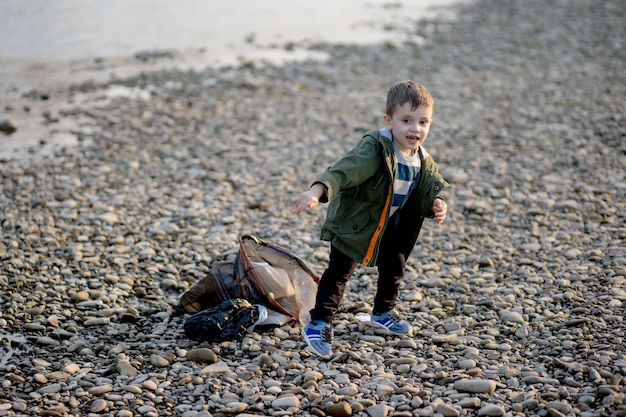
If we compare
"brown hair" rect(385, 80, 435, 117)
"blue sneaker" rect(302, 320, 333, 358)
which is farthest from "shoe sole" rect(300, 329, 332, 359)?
"brown hair" rect(385, 80, 435, 117)

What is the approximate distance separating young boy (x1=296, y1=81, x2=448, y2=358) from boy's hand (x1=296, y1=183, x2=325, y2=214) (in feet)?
0.04

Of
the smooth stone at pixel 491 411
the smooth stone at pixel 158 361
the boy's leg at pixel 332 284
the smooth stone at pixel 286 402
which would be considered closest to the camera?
the smooth stone at pixel 491 411

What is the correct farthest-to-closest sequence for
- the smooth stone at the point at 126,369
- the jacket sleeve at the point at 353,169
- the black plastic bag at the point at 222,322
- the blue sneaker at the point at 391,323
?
the blue sneaker at the point at 391,323
the black plastic bag at the point at 222,322
the smooth stone at the point at 126,369
the jacket sleeve at the point at 353,169

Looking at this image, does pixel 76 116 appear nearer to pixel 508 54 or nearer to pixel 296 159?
pixel 296 159

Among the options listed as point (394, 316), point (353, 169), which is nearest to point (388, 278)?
point (394, 316)

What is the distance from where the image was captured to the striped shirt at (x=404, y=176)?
5453 millimetres

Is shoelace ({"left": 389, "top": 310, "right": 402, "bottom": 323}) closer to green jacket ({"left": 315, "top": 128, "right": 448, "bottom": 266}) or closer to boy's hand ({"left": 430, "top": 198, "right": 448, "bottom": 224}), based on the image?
green jacket ({"left": 315, "top": 128, "right": 448, "bottom": 266})

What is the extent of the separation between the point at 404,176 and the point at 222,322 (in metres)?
1.93

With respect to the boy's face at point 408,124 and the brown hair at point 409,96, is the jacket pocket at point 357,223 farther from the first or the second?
the brown hair at point 409,96

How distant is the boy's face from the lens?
17.4 feet

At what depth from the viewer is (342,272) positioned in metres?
5.61

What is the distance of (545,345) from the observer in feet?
→ 18.6

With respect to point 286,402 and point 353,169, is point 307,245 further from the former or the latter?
point 286,402

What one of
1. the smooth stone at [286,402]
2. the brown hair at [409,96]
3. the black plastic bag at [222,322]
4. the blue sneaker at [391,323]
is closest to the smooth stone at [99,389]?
the black plastic bag at [222,322]
